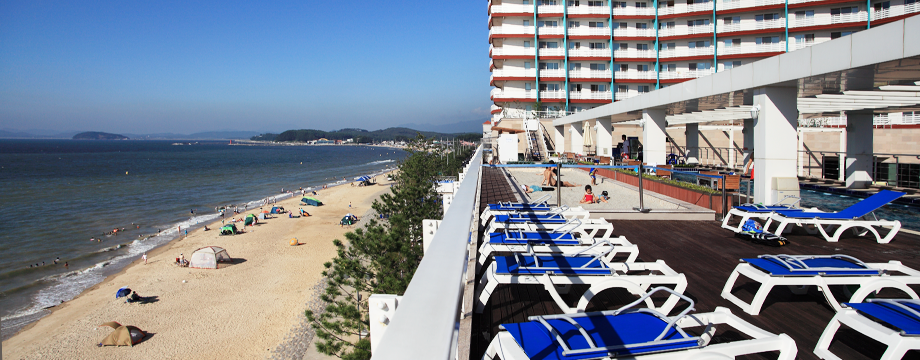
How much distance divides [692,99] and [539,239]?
354 inches

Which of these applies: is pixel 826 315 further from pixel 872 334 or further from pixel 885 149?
pixel 885 149

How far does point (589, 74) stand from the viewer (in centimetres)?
4984

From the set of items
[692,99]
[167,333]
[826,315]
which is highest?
[692,99]

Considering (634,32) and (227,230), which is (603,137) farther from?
(634,32)

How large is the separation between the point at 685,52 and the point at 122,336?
51.1 meters

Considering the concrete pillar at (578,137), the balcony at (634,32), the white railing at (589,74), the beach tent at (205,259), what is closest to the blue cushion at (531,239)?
the concrete pillar at (578,137)

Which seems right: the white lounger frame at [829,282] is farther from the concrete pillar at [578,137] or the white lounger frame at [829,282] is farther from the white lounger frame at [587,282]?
the concrete pillar at [578,137]

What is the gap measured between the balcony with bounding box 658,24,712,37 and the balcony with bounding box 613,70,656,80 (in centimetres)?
403

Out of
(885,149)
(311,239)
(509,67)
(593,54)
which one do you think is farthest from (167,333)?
(593,54)

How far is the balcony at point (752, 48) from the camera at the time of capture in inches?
1770

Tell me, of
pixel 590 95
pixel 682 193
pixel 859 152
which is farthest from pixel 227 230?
pixel 590 95

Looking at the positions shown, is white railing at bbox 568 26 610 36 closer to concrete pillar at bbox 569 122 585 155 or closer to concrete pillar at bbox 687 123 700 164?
concrete pillar at bbox 569 122 585 155

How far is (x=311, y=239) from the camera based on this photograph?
3005 cm

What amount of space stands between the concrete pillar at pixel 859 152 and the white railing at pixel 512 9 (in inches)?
1523
